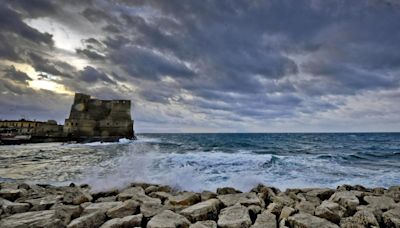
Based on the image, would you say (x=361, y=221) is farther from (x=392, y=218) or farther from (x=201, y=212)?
(x=201, y=212)

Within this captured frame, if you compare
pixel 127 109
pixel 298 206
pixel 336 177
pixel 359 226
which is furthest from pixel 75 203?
pixel 127 109

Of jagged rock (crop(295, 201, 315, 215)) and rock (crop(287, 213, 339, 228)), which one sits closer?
rock (crop(287, 213, 339, 228))

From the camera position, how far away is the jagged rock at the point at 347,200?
165 inches

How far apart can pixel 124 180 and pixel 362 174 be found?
887cm

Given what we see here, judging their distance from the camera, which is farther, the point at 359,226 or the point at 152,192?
the point at 152,192

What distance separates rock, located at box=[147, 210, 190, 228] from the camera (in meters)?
3.23

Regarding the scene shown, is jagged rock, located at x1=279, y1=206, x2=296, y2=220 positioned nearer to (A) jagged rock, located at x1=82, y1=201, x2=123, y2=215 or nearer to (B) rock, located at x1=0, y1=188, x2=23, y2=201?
(A) jagged rock, located at x1=82, y1=201, x2=123, y2=215

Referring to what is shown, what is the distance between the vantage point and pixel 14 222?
3.49 m

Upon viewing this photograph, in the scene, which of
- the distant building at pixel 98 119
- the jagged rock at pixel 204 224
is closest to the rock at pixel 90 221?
the jagged rock at pixel 204 224

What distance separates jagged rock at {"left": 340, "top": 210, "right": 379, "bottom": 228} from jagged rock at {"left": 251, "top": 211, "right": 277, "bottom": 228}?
929 millimetres

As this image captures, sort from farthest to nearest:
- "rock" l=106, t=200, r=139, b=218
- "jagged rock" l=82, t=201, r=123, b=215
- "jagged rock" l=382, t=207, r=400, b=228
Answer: "jagged rock" l=82, t=201, r=123, b=215, "rock" l=106, t=200, r=139, b=218, "jagged rock" l=382, t=207, r=400, b=228

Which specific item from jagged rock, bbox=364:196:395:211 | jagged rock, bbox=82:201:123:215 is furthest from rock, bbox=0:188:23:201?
jagged rock, bbox=364:196:395:211

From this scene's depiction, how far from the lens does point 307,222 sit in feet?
10.8

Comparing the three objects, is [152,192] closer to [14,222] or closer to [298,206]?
[14,222]
